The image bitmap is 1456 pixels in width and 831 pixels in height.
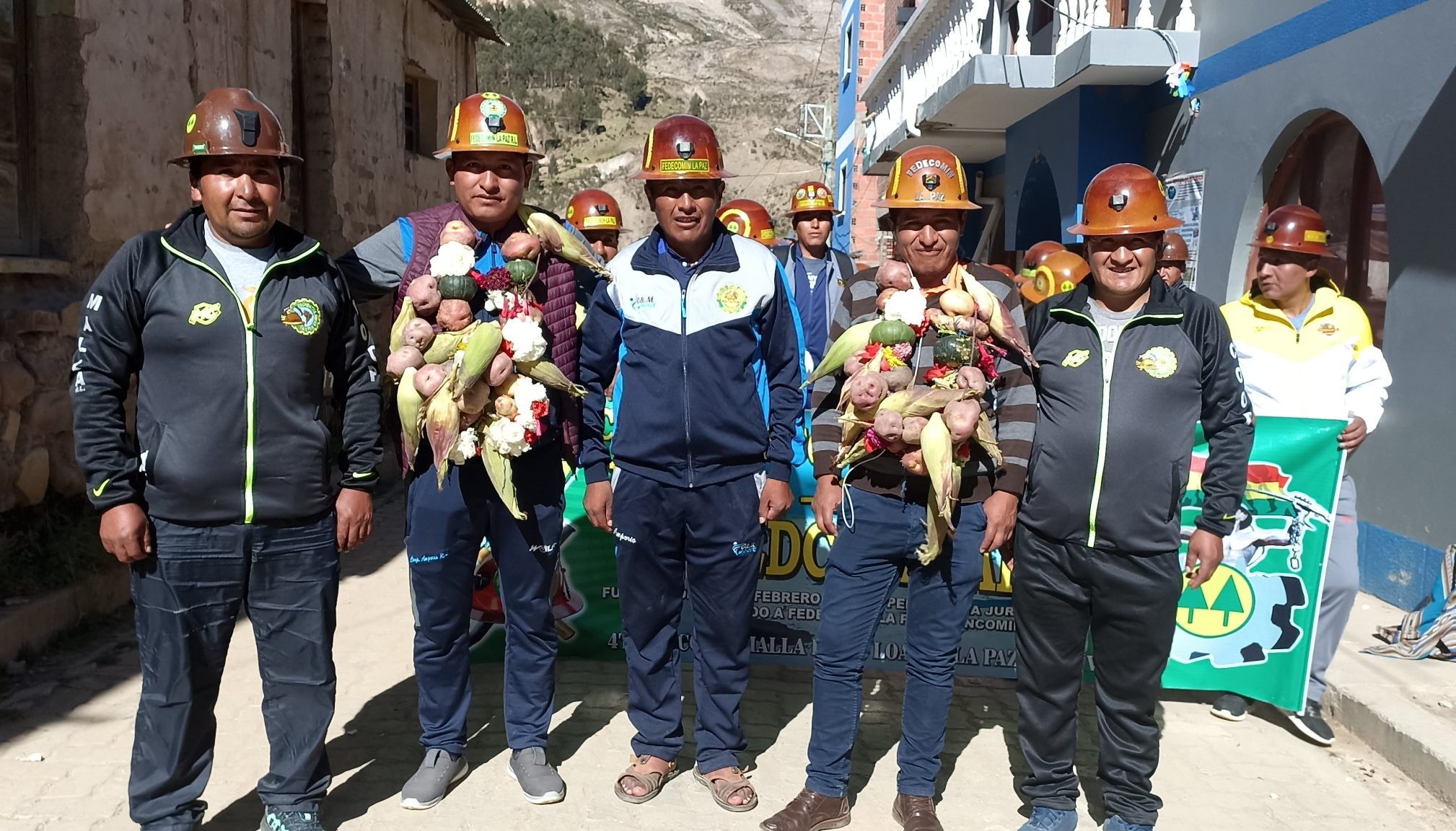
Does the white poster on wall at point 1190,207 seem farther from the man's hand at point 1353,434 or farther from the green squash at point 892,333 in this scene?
the green squash at point 892,333

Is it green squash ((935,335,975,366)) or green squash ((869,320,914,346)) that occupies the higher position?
green squash ((869,320,914,346))

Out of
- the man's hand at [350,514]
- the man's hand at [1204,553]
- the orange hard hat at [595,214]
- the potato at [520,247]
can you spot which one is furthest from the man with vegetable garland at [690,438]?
the orange hard hat at [595,214]

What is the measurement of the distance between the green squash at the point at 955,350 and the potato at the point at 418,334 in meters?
1.71

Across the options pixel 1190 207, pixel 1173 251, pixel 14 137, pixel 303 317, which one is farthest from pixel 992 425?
pixel 1190 207

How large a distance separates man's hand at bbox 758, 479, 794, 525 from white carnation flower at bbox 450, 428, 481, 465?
1.08 m

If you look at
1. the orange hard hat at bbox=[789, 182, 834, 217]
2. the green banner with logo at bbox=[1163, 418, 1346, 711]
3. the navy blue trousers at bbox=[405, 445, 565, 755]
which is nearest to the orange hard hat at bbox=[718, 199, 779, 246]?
the orange hard hat at bbox=[789, 182, 834, 217]

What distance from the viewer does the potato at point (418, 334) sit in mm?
3566

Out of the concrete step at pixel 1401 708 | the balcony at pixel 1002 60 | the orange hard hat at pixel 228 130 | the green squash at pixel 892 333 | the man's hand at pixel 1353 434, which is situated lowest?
the concrete step at pixel 1401 708

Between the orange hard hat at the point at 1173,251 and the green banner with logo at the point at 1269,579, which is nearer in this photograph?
the green banner with logo at the point at 1269,579

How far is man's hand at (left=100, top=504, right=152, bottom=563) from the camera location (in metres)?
3.23

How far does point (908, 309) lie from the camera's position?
3.54 m

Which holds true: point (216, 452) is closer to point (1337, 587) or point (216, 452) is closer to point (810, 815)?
point (810, 815)

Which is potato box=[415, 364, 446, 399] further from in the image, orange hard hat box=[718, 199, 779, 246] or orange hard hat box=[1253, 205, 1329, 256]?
orange hard hat box=[718, 199, 779, 246]

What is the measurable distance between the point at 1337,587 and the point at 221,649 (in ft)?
15.2
